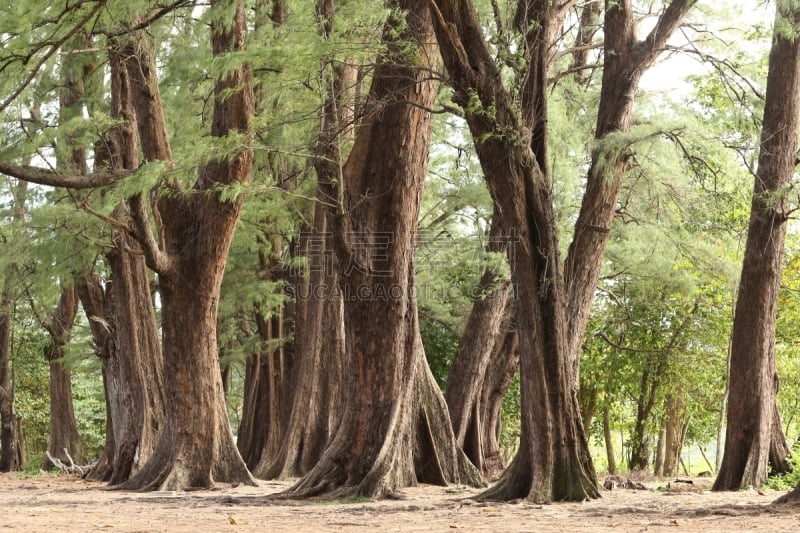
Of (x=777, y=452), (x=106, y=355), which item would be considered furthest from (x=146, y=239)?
(x=777, y=452)

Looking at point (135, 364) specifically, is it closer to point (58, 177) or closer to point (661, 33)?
point (58, 177)

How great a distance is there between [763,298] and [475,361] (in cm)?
515

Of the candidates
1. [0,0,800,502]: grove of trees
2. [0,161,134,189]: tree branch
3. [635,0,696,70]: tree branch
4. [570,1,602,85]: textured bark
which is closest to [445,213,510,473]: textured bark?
[0,0,800,502]: grove of trees

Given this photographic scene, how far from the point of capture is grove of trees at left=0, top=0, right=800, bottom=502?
9.26 metres

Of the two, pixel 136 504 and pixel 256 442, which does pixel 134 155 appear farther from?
pixel 256 442

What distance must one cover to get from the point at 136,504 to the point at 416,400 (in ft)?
11.3

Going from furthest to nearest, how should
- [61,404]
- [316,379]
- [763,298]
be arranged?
[61,404] → [316,379] → [763,298]

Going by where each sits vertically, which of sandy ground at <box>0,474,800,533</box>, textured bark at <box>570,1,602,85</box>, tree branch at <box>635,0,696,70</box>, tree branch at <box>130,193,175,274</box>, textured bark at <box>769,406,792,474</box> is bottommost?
sandy ground at <box>0,474,800,533</box>

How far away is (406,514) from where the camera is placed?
829 cm

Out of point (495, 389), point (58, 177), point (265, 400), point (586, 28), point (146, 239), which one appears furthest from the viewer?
point (265, 400)

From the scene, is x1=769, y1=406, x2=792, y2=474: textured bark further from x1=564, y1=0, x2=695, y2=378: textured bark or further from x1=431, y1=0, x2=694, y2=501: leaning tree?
x1=431, y1=0, x2=694, y2=501: leaning tree

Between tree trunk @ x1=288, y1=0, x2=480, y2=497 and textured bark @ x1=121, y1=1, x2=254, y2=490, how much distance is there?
6.61 feet

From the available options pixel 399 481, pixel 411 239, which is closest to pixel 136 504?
pixel 399 481

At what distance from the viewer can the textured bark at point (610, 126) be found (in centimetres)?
1195
